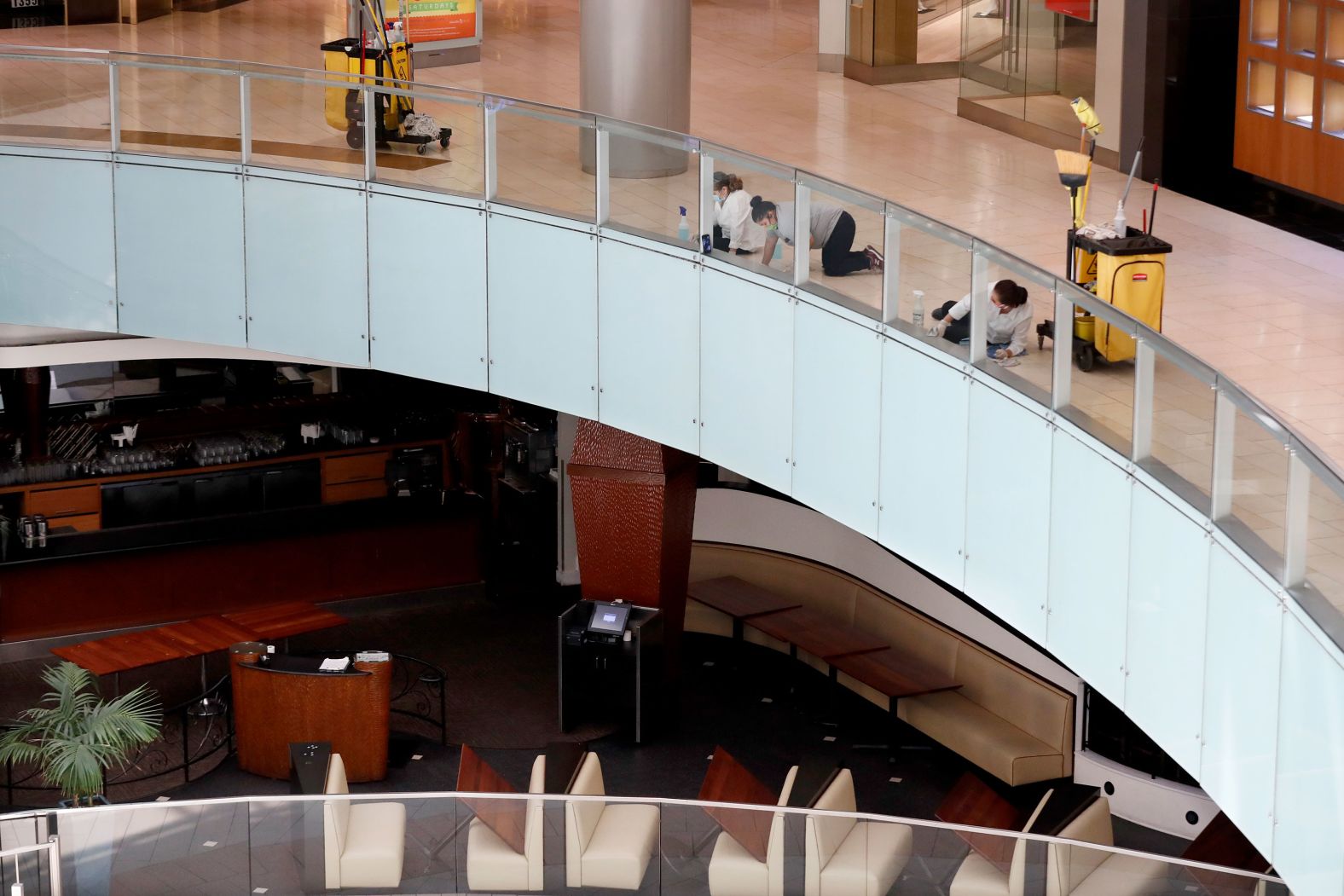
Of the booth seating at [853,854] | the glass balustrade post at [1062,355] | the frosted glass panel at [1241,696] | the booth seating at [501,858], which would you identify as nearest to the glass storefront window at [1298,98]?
the glass balustrade post at [1062,355]

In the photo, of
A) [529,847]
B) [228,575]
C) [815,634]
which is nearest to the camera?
[529,847]

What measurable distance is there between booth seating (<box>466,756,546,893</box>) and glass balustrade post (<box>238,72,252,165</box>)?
477 cm

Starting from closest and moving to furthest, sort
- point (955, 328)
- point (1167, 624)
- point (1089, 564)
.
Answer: point (1167, 624), point (1089, 564), point (955, 328)

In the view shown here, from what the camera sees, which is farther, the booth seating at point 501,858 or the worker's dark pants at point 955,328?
the booth seating at point 501,858

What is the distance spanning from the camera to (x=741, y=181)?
10.2 metres

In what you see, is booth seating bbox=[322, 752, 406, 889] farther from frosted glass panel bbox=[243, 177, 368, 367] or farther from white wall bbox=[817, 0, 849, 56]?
white wall bbox=[817, 0, 849, 56]

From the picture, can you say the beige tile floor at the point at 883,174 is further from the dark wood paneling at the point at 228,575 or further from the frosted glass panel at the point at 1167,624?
the dark wood paneling at the point at 228,575

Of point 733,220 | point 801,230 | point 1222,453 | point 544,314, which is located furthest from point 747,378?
point 1222,453

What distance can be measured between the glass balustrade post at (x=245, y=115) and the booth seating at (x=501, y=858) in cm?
477

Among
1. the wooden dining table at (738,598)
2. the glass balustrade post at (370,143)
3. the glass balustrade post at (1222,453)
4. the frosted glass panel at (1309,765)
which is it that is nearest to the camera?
the frosted glass panel at (1309,765)

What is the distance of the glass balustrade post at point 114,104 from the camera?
12.0 meters

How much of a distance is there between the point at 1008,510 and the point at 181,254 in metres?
6.46

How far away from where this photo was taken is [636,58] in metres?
12.9

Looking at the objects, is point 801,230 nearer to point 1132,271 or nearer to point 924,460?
point 924,460
